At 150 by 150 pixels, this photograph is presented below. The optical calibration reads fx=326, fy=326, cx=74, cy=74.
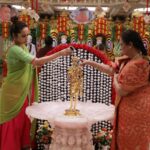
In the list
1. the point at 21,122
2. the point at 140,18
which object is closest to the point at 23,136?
the point at 21,122

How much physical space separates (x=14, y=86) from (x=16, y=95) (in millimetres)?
82

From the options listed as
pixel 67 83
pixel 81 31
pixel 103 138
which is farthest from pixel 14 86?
pixel 81 31

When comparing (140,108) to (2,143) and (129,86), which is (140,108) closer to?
(129,86)

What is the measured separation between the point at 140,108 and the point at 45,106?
33.8 inches

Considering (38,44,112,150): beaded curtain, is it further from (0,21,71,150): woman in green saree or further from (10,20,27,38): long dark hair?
(10,20,27,38): long dark hair

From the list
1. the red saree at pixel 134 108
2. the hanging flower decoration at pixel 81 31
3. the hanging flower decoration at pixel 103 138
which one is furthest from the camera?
the hanging flower decoration at pixel 81 31

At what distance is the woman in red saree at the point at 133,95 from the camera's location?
2248 mm

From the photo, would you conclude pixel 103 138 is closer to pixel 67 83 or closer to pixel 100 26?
pixel 67 83

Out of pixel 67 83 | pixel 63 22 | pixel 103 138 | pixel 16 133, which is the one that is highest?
pixel 63 22

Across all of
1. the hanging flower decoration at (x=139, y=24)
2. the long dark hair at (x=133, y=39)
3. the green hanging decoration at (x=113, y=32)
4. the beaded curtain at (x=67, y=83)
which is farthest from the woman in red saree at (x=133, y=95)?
the green hanging decoration at (x=113, y=32)

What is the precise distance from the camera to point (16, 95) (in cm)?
288

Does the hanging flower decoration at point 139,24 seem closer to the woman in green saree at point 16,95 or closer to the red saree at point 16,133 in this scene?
the woman in green saree at point 16,95

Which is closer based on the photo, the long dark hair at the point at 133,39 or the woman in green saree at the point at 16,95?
the long dark hair at the point at 133,39

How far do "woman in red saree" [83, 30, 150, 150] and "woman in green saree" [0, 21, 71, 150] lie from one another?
0.84 m
